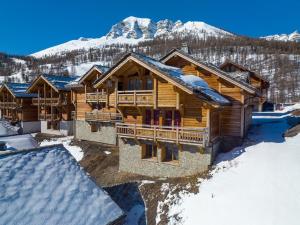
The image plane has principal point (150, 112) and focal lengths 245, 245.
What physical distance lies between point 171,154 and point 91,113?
1277 cm

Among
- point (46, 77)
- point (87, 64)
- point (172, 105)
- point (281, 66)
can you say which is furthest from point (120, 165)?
point (87, 64)

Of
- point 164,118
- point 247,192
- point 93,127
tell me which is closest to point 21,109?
point 93,127

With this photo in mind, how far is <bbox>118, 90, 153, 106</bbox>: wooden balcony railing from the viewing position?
18186 millimetres

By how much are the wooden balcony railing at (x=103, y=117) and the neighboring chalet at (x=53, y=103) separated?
287 inches

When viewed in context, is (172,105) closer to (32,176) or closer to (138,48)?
(32,176)

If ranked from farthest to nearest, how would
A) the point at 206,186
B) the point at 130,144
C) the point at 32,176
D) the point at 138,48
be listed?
the point at 138,48 → the point at 130,144 → the point at 206,186 → the point at 32,176

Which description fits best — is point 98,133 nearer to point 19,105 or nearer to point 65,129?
point 65,129

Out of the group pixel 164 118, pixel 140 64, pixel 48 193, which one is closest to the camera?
pixel 48 193

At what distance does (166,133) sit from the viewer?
17.6 m

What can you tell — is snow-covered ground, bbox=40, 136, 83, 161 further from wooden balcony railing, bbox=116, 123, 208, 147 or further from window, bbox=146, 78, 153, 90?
window, bbox=146, 78, 153, 90

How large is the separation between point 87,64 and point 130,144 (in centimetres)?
16204

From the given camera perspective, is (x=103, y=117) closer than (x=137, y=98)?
No

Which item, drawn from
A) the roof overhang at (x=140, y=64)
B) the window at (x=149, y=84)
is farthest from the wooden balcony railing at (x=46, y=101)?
the window at (x=149, y=84)

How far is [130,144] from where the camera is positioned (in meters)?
20.1
